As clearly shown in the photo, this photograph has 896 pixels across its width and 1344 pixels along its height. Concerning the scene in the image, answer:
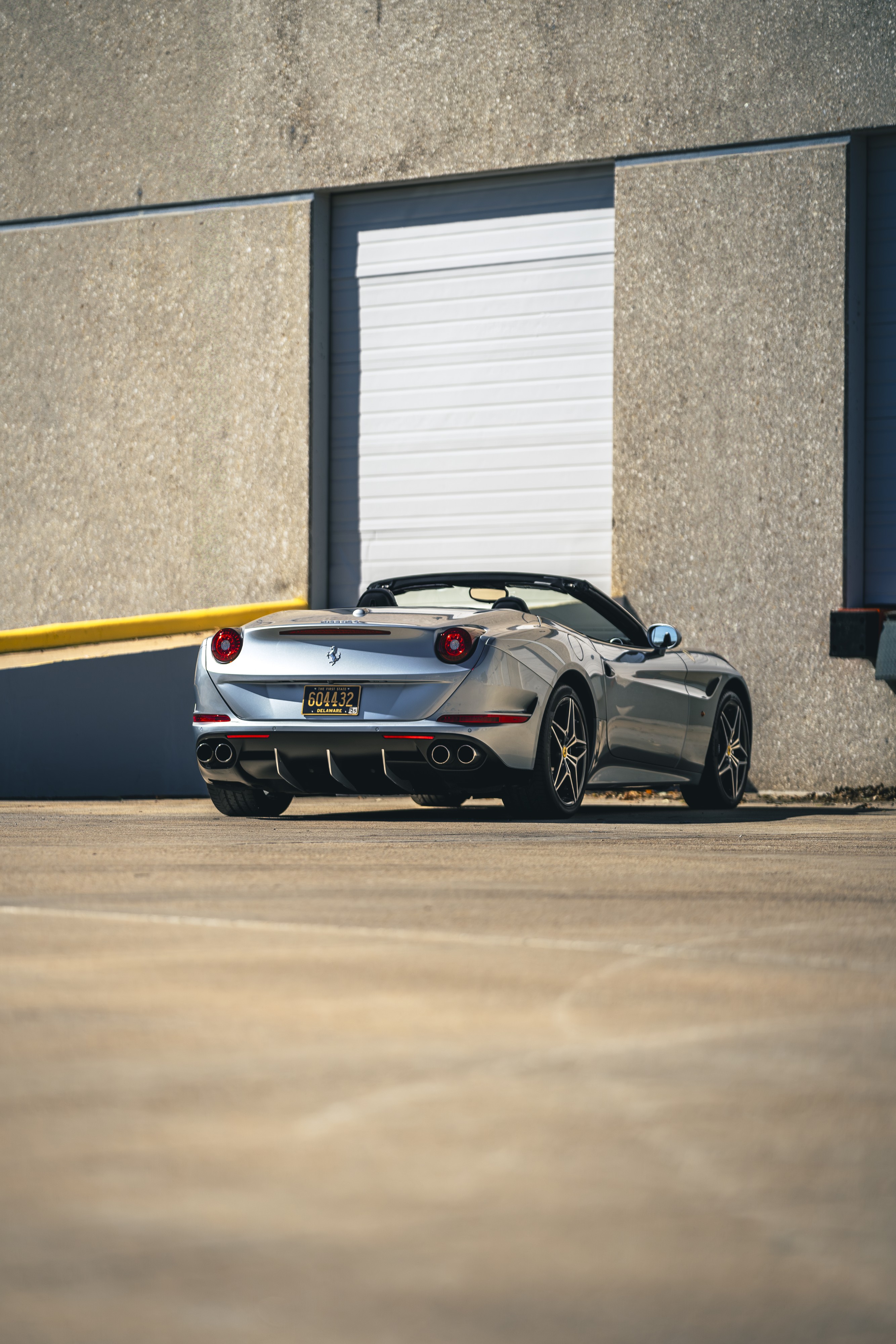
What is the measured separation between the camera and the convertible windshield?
373 inches

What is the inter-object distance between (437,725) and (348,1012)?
16.3ft

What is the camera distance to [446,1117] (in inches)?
110

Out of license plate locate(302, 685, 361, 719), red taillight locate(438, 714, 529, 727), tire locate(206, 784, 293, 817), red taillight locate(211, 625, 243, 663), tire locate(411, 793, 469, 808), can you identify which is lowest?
tire locate(411, 793, 469, 808)

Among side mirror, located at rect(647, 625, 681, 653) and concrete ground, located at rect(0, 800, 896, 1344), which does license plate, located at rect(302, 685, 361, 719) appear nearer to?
side mirror, located at rect(647, 625, 681, 653)

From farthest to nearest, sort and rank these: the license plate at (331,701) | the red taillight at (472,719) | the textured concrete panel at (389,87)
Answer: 1. the textured concrete panel at (389,87)
2. the license plate at (331,701)
3. the red taillight at (472,719)

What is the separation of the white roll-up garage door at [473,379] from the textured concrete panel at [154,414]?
1.53 ft

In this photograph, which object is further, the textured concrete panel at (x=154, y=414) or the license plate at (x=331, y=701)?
the textured concrete panel at (x=154, y=414)

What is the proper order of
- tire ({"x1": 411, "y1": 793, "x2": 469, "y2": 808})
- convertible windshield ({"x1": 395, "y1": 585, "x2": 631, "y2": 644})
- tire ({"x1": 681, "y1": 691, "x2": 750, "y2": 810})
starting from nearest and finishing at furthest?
convertible windshield ({"x1": 395, "y1": 585, "x2": 631, "y2": 644}) < tire ({"x1": 681, "y1": 691, "x2": 750, "y2": 810}) < tire ({"x1": 411, "y1": 793, "x2": 469, "y2": 808})

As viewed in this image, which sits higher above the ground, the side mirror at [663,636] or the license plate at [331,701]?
the side mirror at [663,636]

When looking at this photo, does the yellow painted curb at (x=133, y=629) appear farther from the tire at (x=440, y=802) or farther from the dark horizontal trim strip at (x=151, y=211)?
the tire at (x=440, y=802)

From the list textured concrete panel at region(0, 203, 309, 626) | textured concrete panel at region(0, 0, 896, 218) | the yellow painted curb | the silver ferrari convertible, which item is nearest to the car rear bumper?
the silver ferrari convertible

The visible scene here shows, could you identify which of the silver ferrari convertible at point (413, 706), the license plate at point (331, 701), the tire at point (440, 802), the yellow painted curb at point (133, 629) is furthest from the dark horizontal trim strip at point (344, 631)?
the yellow painted curb at point (133, 629)

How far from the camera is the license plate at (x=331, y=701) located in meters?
8.66

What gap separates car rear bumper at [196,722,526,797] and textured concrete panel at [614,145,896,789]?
5.46 m
